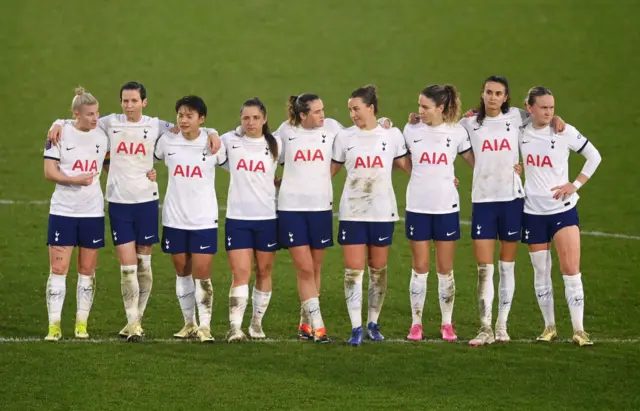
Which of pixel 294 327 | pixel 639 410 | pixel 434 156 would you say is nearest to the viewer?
pixel 639 410

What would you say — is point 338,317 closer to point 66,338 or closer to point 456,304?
point 456,304

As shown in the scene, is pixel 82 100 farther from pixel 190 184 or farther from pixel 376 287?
pixel 376 287

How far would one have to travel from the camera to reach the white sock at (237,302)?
14.0m

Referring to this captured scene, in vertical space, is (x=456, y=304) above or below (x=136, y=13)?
below

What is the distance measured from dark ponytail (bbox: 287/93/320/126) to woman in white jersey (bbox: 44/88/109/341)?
176cm

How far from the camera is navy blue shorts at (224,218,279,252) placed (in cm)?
1393

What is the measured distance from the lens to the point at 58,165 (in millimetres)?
13945

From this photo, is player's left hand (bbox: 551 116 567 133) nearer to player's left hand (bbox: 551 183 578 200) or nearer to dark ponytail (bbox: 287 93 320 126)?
player's left hand (bbox: 551 183 578 200)

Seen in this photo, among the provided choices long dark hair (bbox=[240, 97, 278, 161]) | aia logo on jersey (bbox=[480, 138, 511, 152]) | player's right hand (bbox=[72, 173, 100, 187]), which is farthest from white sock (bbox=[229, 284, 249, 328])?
aia logo on jersey (bbox=[480, 138, 511, 152])

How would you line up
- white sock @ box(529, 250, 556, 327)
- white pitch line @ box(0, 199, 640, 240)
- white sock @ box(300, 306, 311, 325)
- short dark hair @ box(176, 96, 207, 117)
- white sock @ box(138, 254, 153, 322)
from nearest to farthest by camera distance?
1. short dark hair @ box(176, 96, 207, 117)
2. white sock @ box(529, 250, 556, 327)
3. white sock @ box(138, 254, 153, 322)
4. white sock @ box(300, 306, 311, 325)
5. white pitch line @ box(0, 199, 640, 240)

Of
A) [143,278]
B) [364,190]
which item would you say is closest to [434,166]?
[364,190]

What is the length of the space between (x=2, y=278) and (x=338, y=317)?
4.26 meters

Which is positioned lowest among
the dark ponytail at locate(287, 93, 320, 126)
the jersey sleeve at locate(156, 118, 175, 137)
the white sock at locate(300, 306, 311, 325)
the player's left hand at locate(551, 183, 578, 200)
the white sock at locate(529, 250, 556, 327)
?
the white sock at locate(300, 306, 311, 325)

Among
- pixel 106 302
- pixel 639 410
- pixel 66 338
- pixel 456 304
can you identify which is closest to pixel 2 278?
pixel 106 302
